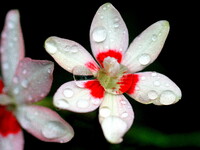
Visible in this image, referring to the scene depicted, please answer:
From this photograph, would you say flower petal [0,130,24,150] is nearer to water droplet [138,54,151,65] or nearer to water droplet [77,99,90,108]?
water droplet [77,99,90,108]

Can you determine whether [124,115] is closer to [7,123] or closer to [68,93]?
[68,93]

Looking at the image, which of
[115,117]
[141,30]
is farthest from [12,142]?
[141,30]

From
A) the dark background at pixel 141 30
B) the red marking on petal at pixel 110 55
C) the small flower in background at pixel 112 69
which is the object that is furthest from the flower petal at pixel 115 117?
the dark background at pixel 141 30

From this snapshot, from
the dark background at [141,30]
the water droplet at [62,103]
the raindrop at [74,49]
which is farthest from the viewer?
the dark background at [141,30]

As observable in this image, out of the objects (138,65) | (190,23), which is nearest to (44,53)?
(138,65)

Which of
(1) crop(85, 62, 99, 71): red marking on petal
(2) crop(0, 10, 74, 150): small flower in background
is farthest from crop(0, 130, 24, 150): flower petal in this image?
(1) crop(85, 62, 99, 71): red marking on petal

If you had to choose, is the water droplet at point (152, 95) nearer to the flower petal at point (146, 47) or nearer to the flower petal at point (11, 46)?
the flower petal at point (146, 47)
